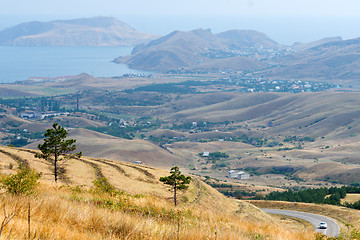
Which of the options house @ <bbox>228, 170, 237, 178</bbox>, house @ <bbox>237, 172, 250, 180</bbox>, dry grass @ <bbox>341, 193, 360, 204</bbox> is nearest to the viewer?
dry grass @ <bbox>341, 193, 360, 204</bbox>

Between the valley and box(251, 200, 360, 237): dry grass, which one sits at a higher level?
box(251, 200, 360, 237): dry grass

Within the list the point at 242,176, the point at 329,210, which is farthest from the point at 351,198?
the point at 242,176

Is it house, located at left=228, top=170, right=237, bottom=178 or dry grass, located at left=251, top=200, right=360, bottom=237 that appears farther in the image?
house, located at left=228, top=170, right=237, bottom=178

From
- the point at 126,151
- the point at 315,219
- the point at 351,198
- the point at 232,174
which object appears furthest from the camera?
the point at 126,151

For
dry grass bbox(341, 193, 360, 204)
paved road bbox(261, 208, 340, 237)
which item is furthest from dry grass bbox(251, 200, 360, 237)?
dry grass bbox(341, 193, 360, 204)

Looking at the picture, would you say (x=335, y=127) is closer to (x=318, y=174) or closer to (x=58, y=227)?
(x=318, y=174)

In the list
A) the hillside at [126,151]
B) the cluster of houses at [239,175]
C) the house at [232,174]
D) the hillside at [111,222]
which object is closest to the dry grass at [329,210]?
the hillside at [111,222]

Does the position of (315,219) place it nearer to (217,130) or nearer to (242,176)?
(242,176)

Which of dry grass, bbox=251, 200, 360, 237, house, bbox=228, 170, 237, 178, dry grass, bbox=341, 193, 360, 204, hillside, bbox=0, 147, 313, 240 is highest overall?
hillside, bbox=0, 147, 313, 240

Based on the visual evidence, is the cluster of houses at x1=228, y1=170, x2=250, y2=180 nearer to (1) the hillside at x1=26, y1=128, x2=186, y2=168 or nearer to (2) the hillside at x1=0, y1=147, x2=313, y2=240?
(1) the hillside at x1=26, y1=128, x2=186, y2=168

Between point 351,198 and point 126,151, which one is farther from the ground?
point 351,198

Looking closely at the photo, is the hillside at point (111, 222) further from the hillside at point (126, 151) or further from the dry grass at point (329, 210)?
the hillside at point (126, 151)

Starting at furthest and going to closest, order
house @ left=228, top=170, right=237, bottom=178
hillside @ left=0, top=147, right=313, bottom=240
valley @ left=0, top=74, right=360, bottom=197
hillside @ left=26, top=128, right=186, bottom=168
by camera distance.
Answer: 1. hillside @ left=26, top=128, right=186, bottom=168
2. valley @ left=0, top=74, right=360, bottom=197
3. house @ left=228, top=170, right=237, bottom=178
4. hillside @ left=0, top=147, right=313, bottom=240

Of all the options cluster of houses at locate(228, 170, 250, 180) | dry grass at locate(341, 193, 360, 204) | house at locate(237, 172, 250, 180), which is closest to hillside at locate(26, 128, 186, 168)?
cluster of houses at locate(228, 170, 250, 180)
